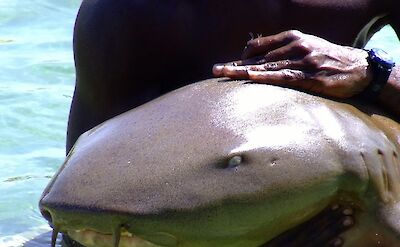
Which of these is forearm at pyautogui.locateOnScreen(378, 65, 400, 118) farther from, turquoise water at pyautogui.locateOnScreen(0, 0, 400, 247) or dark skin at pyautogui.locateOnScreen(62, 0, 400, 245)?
turquoise water at pyautogui.locateOnScreen(0, 0, 400, 247)

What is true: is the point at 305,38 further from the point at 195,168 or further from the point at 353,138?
the point at 195,168

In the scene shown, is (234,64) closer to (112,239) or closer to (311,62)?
(311,62)

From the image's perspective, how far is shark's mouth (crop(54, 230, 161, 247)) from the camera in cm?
267

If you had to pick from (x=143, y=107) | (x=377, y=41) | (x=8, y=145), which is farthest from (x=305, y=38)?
Result: (x=377, y=41)

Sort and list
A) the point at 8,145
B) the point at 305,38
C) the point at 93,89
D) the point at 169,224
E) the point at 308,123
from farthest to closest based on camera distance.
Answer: the point at 8,145 < the point at 93,89 < the point at 305,38 < the point at 308,123 < the point at 169,224

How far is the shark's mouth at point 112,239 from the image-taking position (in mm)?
2670

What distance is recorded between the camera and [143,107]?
3.05 metres

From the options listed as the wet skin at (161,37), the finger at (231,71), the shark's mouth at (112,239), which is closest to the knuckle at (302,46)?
the finger at (231,71)

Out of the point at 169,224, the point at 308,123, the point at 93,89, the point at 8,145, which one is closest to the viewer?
the point at 169,224

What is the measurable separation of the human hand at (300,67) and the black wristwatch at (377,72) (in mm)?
22

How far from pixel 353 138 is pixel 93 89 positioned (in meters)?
1.06

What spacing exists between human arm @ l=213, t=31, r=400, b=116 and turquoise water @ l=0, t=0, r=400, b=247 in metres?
1.38

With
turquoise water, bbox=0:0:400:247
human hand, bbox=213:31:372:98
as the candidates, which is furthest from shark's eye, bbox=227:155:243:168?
turquoise water, bbox=0:0:400:247

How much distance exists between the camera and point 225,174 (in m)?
2.73
